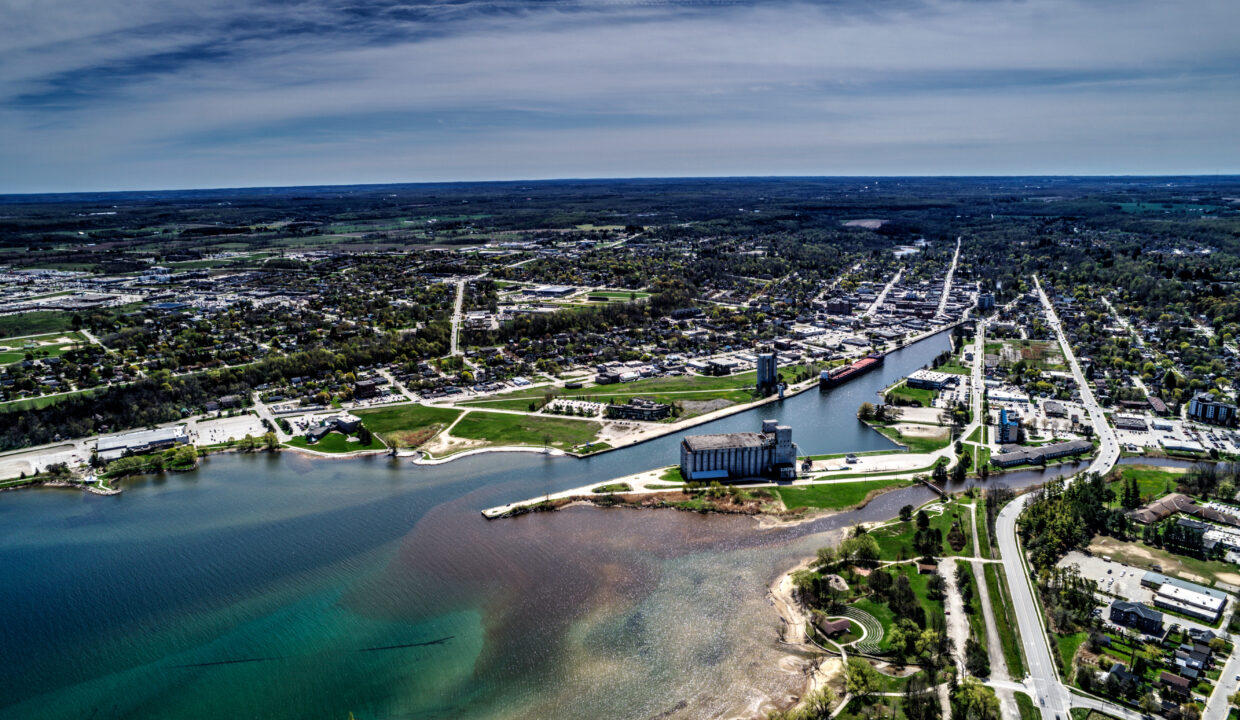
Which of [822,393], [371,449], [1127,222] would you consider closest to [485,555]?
[371,449]

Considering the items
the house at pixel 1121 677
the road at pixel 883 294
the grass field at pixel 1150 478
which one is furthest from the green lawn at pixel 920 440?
the road at pixel 883 294

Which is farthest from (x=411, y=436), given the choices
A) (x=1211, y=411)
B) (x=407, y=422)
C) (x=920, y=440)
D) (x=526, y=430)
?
(x=1211, y=411)

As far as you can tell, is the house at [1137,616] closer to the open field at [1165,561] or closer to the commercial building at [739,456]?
the open field at [1165,561]

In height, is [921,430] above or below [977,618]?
above

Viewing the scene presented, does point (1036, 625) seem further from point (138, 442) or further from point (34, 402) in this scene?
point (34, 402)

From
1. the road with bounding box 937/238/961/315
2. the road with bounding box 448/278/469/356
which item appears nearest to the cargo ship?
the road with bounding box 937/238/961/315

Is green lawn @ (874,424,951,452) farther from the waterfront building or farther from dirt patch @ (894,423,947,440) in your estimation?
the waterfront building

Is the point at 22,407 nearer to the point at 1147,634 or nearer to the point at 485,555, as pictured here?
the point at 485,555
